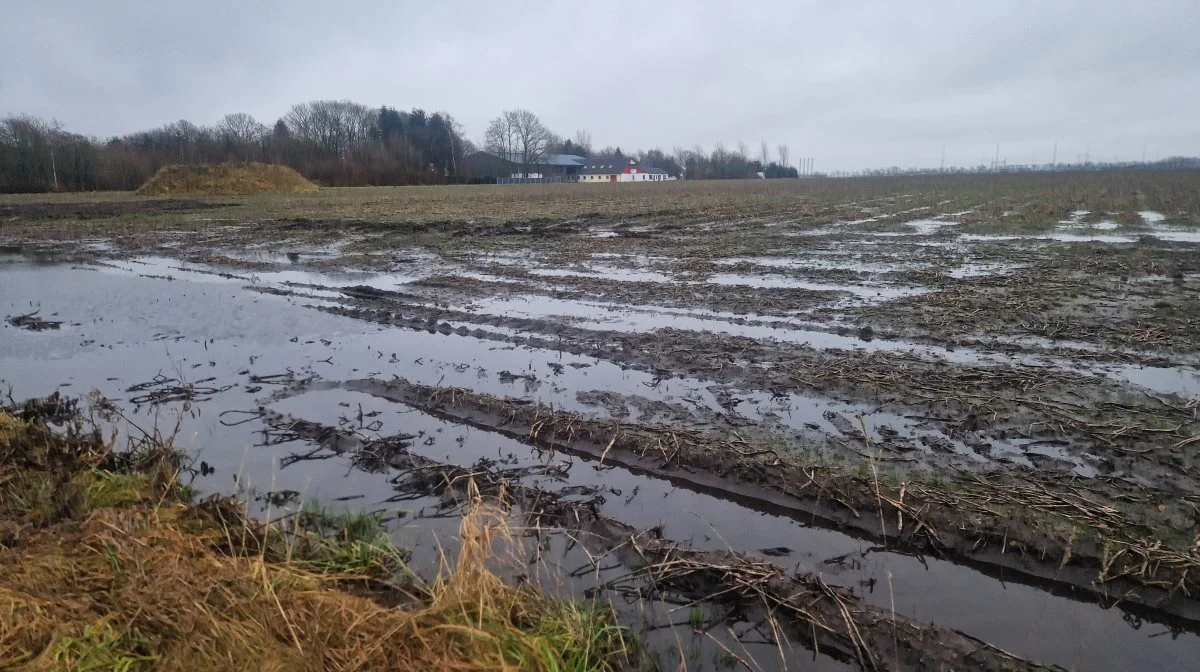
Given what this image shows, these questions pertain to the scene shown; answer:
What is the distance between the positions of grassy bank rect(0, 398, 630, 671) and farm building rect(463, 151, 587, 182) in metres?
78.5

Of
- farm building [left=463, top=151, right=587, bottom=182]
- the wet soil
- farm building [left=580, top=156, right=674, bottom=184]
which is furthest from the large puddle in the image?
farm building [left=580, top=156, right=674, bottom=184]

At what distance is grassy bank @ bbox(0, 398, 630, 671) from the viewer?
9.10ft

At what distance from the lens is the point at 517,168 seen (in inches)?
3856

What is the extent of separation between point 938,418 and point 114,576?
5563 mm

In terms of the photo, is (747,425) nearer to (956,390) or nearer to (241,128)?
(956,390)

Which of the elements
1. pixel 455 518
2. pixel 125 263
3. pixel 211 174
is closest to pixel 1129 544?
pixel 455 518

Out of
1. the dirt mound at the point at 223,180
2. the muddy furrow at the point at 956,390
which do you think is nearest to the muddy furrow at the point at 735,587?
the muddy furrow at the point at 956,390

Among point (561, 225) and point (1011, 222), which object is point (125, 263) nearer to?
point (561, 225)

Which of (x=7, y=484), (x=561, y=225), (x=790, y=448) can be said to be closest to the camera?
(x=7, y=484)

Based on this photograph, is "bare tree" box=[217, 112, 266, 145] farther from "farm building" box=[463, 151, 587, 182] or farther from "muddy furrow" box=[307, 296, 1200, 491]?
"muddy furrow" box=[307, 296, 1200, 491]

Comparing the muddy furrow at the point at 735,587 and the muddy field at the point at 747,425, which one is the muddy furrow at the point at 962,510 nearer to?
the muddy field at the point at 747,425

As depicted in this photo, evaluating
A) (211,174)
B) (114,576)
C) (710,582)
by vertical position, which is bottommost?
(710,582)

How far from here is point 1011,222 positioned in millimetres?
20719

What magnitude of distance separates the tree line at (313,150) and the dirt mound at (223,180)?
7502 mm
